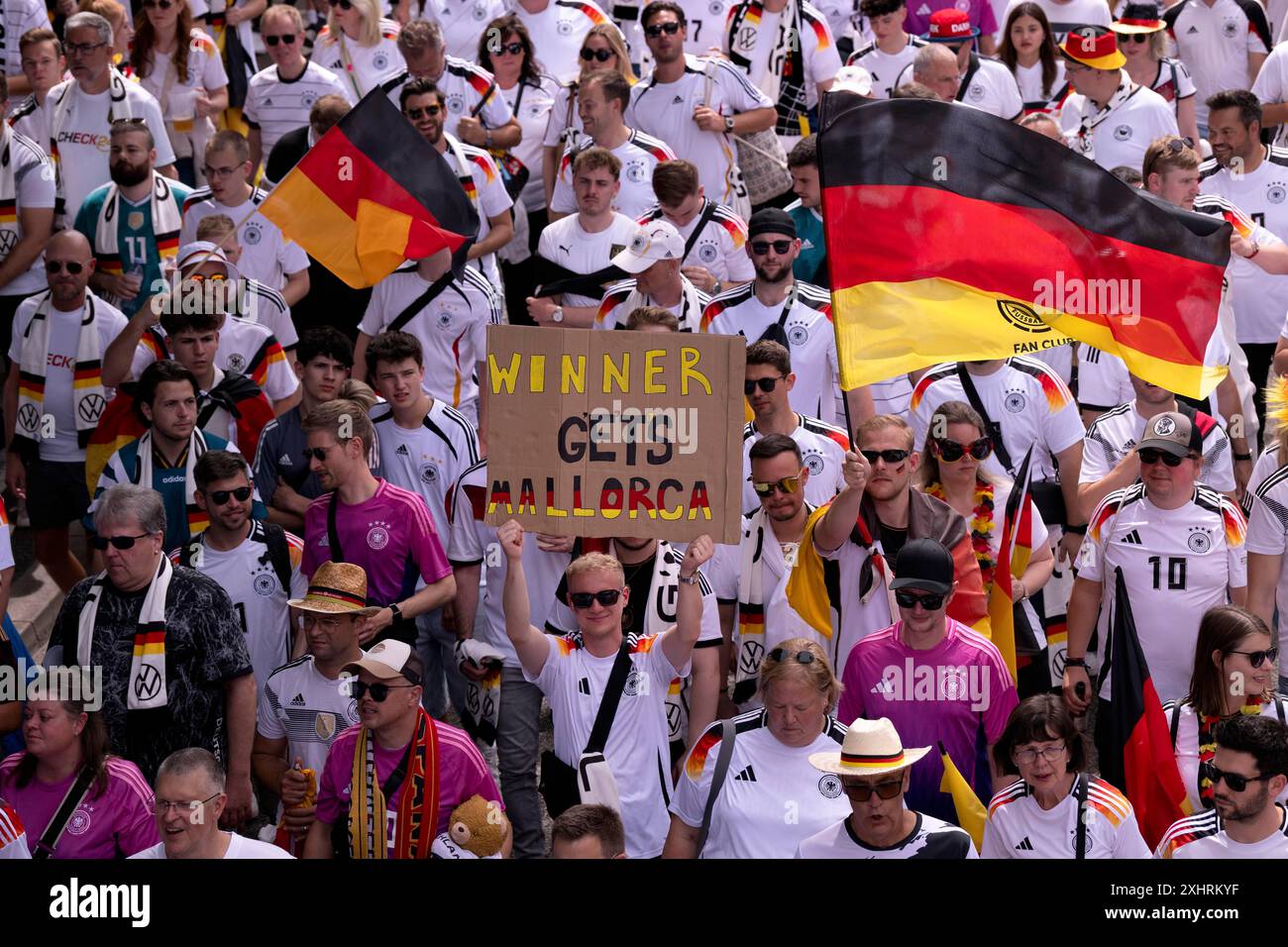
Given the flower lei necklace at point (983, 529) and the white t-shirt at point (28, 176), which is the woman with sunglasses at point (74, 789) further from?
the white t-shirt at point (28, 176)

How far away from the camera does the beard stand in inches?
465

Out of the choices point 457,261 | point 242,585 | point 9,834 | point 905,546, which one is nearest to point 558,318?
point 457,261

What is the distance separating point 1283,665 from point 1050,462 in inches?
56.3

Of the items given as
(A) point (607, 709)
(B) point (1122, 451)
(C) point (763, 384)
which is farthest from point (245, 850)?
(B) point (1122, 451)

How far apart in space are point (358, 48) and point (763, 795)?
8.30m

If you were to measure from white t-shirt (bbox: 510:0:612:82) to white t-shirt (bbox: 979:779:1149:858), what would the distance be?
8.30 metres

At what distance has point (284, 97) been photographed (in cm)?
1383

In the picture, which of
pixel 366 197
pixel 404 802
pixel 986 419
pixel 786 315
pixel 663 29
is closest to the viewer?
pixel 404 802

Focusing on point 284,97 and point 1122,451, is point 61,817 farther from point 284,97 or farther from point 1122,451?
point 284,97

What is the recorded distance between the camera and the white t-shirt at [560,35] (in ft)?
47.6

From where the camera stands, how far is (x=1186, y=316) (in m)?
7.80

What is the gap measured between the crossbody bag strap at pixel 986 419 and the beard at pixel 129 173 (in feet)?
16.4

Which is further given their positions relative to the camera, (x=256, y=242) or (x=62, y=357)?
(x=256, y=242)

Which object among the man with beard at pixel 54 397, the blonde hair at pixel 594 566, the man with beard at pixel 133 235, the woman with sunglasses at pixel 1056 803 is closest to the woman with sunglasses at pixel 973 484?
the woman with sunglasses at pixel 1056 803
